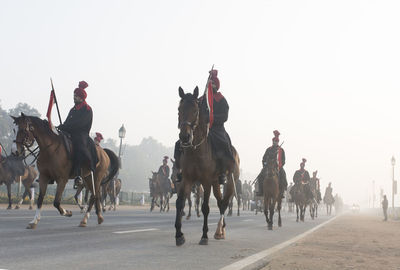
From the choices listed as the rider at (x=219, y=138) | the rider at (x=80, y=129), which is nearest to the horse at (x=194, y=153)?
the rider at (x=219, y=138)

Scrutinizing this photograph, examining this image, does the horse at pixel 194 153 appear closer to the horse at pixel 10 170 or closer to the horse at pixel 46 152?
the horse at pixel 46 152

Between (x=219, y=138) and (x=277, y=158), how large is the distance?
772 cm

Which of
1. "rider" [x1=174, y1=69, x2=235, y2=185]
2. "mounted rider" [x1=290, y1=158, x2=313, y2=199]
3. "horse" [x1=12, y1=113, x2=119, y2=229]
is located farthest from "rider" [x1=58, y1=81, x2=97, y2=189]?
"mounted rider" [x1=290, y1=158, x2=313, y2=199]

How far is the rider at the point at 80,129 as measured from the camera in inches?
466

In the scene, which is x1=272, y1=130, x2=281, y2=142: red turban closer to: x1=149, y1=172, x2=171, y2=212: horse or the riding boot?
the riding boot

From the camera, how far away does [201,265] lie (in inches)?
256

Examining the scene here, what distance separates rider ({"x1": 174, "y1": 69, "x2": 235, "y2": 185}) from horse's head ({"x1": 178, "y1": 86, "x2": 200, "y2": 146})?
1122 millimetres

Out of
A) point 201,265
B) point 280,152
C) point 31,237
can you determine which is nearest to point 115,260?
point 201,265

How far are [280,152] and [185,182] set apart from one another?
9.15m

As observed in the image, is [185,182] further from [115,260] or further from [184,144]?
[115,260]

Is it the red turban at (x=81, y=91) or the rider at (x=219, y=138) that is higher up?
the red turban at (x=81, y=91)

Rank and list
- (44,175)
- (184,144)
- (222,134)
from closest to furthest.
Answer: (184,144) → (222,134) → (44,175)

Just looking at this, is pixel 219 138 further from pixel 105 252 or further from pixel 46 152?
pixel 46 152

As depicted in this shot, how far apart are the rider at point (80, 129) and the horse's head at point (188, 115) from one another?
4037 millimetres
